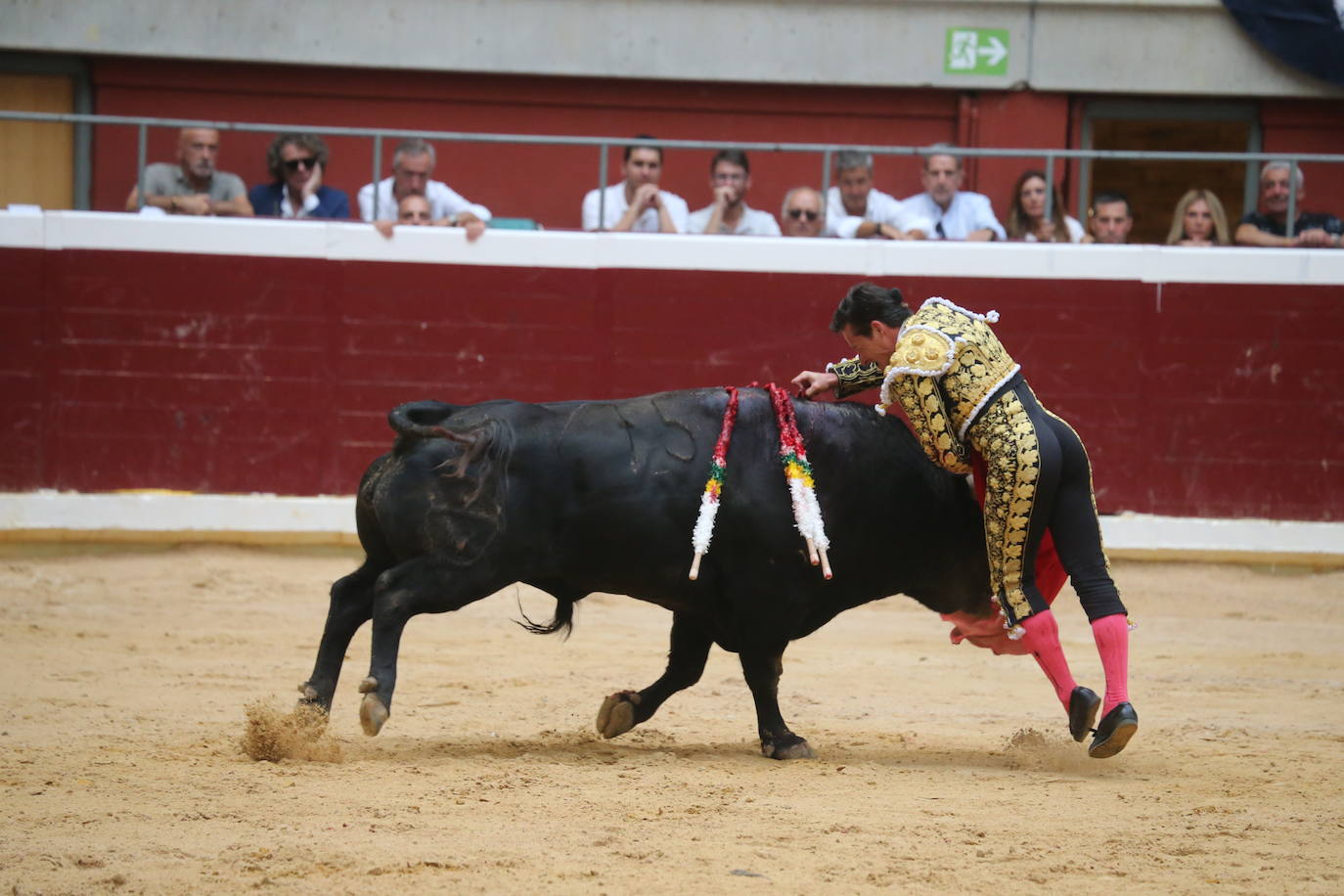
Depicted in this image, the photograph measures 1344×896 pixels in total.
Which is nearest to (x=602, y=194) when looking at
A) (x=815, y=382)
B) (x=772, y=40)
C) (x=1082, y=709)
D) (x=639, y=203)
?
(x=639, y=203)

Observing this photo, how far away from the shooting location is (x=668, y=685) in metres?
4.98

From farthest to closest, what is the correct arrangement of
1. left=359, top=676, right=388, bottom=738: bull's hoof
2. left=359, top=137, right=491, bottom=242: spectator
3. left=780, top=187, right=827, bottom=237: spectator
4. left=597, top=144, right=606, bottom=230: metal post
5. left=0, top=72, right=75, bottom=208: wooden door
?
left=0, top=72, right=75, bottom=208: wooden door
left=780, top=187, right=827, bottom=237: spectator
left=359, top=137, right=491, bottom=242: spectator
left=597, top=144, right=606, bottom=230: metal post
left=359, top=676, right=388, bottom=738: bull's hoof

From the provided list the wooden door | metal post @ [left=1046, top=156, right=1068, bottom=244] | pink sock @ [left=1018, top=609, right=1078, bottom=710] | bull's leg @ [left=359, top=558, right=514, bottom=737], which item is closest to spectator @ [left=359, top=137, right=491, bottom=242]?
the wooden door

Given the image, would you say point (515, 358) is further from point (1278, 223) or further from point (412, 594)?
point (412, 594)

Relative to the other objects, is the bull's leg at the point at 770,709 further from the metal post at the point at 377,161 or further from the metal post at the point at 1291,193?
the metal post at the point at 1291,193

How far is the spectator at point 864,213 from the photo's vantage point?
9102 millimetres

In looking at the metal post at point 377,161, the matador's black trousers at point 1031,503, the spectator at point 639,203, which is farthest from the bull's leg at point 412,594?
the spectator at point 639,203

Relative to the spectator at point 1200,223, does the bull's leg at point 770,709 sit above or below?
below

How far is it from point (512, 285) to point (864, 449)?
4.61 meters

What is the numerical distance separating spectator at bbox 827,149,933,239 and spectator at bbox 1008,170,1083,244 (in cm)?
47

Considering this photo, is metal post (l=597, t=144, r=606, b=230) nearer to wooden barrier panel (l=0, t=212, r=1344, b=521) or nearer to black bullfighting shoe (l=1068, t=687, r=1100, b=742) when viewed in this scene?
wooden barrier panel (l=0, t=212, r=1344, b=521)

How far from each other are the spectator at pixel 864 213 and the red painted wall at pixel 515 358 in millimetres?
270

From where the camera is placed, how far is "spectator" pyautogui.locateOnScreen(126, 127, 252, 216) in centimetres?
895

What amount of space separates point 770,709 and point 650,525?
65 centimetres
